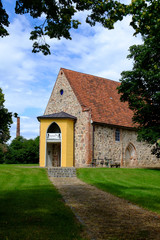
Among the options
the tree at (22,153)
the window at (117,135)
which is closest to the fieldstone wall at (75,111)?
the window at (117,135)

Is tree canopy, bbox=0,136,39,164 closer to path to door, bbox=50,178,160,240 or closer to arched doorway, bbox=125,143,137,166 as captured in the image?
arched doorway, bbox=125,143,137,166

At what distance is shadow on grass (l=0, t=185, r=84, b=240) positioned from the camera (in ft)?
17.7

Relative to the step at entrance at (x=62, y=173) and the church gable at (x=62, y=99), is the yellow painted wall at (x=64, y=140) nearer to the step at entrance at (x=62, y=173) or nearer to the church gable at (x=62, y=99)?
the church gable at (x=62, y=99)

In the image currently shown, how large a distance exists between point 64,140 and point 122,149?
21.9ft

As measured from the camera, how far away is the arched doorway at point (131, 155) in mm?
29531

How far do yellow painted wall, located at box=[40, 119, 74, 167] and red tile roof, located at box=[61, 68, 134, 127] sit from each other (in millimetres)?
2524

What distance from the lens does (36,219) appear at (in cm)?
671

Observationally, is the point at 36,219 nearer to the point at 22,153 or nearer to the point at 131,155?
the point at 131,155

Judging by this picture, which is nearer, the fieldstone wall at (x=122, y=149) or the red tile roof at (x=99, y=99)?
the fieldstone wall at (x=122, y=149)

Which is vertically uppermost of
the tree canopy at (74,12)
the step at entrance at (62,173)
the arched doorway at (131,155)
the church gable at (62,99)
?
the church gable at (62,99)

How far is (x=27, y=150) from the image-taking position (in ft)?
132

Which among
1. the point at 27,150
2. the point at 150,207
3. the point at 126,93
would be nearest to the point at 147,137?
the point at 126,93

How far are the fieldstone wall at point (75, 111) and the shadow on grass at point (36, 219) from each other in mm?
16099

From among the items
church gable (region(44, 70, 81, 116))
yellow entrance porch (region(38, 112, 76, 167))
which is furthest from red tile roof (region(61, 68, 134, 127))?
yellow entrance porch (region(38, 112, 76, 167))
